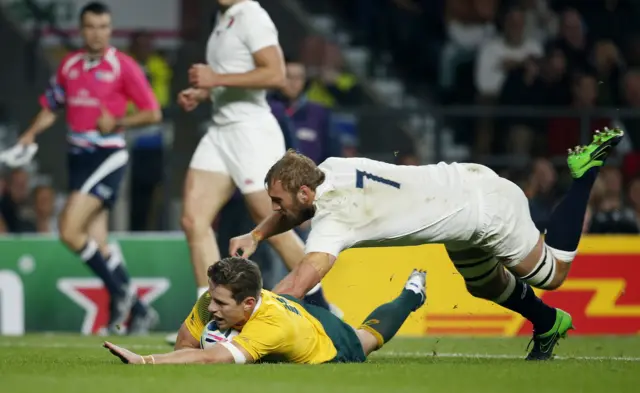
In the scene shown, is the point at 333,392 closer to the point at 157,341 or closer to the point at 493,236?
the point at 493,236

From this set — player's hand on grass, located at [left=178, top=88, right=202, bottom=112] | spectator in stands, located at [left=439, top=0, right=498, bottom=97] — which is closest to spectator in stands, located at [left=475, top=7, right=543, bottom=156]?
spectator in stands, located at [left=439, top=0, right=498, bottom=97]

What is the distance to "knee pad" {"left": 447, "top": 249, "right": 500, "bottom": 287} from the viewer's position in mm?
8484

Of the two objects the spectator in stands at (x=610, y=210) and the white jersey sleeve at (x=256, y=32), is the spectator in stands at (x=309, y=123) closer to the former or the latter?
the spectator in stands at (x=610, y=210)

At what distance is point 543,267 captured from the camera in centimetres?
835

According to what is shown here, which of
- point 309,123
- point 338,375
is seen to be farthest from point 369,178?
point 309,123

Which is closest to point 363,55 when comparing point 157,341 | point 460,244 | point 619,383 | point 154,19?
point 154,19

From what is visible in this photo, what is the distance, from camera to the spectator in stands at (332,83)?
54.2 ft

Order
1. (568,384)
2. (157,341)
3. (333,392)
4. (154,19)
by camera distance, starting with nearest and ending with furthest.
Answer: (333,392) < (568,384) < (157,341) < (154,19)

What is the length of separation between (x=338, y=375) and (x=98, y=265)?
5502 millimetres

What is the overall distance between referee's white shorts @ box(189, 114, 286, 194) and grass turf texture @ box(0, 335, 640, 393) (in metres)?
1.61

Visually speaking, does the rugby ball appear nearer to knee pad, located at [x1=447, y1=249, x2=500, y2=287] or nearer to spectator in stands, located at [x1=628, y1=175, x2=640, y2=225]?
knee pad, located at [x1=447, y1=249, x2=500, y2=287]

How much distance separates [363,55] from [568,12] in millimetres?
2795

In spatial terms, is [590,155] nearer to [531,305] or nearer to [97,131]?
[531,305]

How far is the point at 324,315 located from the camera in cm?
781
